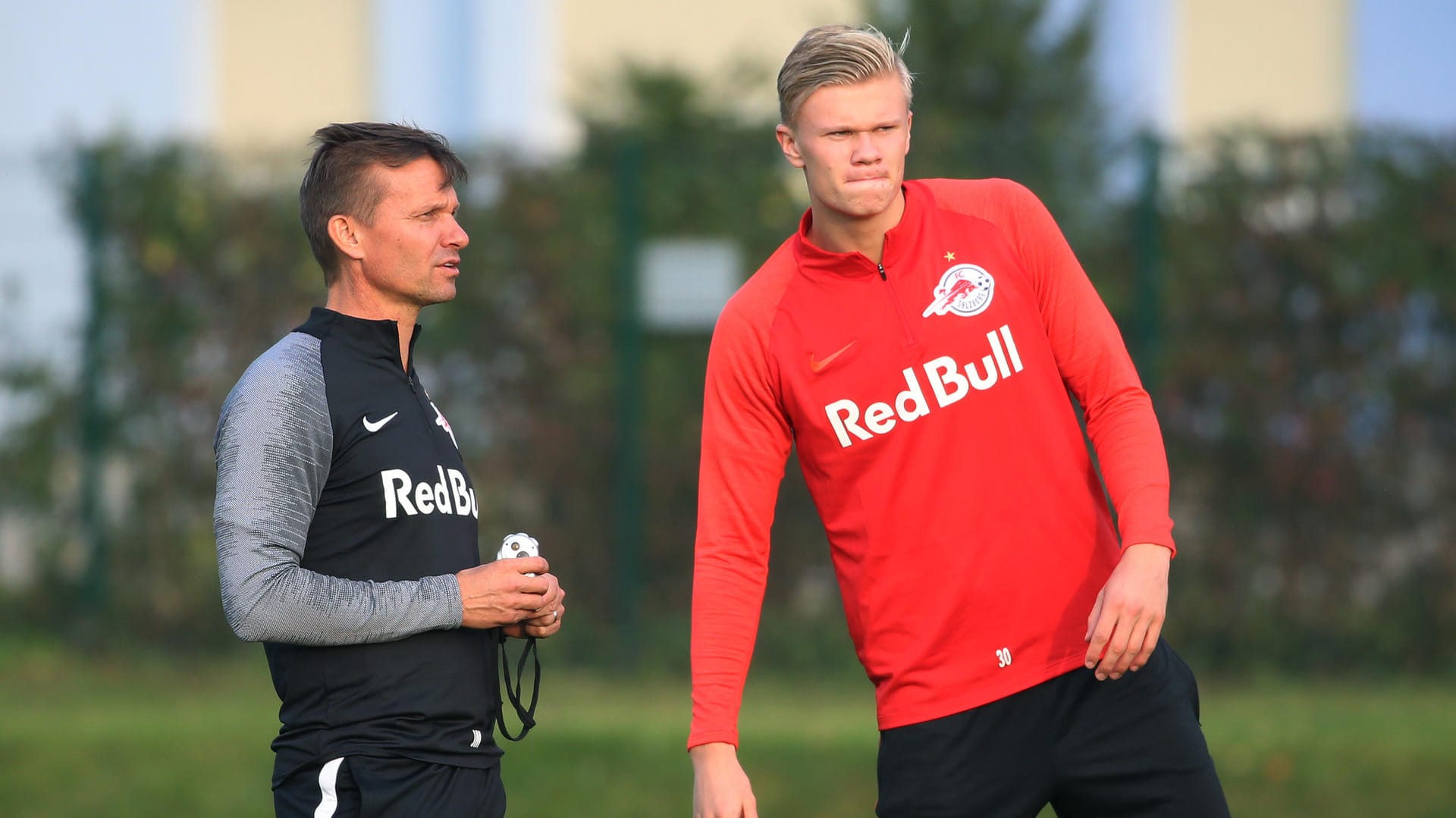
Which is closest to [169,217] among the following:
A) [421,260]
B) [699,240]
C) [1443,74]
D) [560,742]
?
[699,240]

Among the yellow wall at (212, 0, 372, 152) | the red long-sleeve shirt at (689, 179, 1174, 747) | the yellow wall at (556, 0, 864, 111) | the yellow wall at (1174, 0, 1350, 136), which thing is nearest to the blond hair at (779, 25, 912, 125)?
the red long-sleeve shirt at (689, 179, 1174, 747)

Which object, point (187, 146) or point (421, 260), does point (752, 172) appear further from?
point (421, 260)

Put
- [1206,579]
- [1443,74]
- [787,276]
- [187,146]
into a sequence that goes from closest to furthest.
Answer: [787,276], [1206,579], [187,146], [1443,74]

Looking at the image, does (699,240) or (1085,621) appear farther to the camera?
(699,240)

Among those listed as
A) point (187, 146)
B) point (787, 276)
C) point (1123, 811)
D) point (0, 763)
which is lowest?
point (0, 763)

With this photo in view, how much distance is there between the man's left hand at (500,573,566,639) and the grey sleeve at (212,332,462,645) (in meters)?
0.21

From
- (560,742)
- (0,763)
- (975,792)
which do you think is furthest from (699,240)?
(975,792)

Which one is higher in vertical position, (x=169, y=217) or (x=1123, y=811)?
(x=169, y=217)

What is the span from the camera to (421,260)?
3236mm

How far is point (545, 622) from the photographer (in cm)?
325

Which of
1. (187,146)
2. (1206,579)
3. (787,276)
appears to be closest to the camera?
(787,276)

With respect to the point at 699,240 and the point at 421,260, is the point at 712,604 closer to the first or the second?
the point at 421,260

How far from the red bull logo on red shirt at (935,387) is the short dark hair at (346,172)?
3.53 ft

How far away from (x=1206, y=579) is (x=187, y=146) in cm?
610
